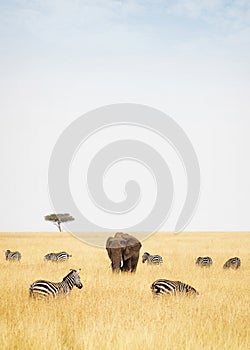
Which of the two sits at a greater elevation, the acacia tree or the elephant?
the acacia tree

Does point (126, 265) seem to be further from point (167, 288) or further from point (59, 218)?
point (59, 218)

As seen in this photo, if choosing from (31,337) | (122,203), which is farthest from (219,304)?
(122,203)

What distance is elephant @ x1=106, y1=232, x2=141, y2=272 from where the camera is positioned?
18.3m

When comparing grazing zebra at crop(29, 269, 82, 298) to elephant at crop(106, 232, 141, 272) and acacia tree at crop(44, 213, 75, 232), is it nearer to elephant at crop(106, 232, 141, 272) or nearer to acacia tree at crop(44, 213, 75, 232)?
elephant at crop(106, 232, 141, 272)

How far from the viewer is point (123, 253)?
1861 centimetres

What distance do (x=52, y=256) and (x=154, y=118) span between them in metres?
18.1

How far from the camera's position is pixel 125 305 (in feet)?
33.9

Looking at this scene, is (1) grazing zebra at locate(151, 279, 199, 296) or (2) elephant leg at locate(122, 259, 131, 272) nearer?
(1) grazing zebra at locate(151, 279, 199, 296)

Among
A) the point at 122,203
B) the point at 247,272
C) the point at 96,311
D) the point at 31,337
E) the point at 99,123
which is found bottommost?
the point at 31,337

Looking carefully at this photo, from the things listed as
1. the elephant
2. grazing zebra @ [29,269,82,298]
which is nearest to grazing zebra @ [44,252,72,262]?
the elephant

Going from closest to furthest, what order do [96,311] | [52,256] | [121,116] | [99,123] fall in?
[96,311]
[52,256]
[99,123]
[121,116]

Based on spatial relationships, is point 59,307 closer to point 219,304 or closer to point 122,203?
point 219,304

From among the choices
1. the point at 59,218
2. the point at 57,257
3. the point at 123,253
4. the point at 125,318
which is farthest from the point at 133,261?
the point at 59,218

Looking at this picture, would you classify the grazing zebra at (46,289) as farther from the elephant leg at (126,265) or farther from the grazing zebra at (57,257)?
the grazing zebra at (57,257)
